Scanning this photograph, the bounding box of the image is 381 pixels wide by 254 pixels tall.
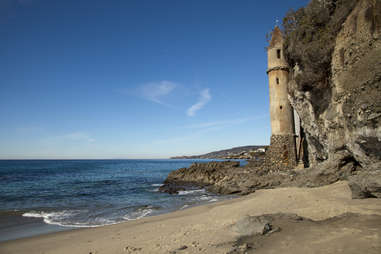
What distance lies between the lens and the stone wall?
62.2ft

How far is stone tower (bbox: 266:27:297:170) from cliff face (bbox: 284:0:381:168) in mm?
4459

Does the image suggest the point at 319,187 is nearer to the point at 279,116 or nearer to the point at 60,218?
the point at 279,116

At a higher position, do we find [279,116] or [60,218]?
[279,116]

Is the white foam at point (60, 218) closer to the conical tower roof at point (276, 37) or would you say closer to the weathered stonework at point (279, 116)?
the weathered stonework at point (279, 116)

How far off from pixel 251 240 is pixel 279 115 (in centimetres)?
1612

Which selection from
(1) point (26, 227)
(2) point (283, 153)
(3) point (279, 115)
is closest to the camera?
(1) point (26, 227)

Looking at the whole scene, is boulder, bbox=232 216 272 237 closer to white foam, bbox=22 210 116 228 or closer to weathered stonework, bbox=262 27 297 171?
white foam, bbox=22 210 116 228

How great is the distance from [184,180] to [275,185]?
13.5 metres

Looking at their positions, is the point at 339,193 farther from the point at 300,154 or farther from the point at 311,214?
the point at 300,154

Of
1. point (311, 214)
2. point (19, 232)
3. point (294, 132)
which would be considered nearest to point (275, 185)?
point (294, 132)

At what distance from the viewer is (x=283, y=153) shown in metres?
19.0

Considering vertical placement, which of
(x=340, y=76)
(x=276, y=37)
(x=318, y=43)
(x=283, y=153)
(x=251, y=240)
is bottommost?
(x=251, y=240)

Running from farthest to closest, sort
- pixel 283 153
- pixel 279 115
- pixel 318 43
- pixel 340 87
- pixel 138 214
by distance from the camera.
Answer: pixel 279 115 → pixel 283 153 → pixel 138 214 → pixel 318 43 → pixel 340 87

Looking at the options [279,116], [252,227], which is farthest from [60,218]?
[279,116]
